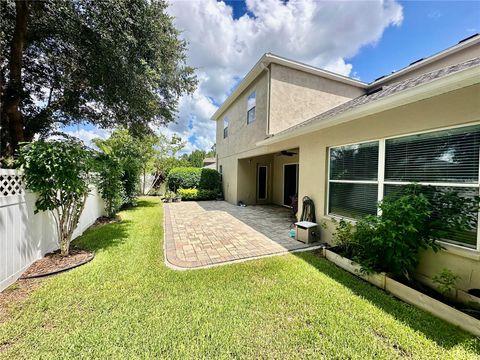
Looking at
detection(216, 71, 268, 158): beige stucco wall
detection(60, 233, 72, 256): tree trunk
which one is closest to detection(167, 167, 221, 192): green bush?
detection(216, 71, 268, 158): beige stucco wall

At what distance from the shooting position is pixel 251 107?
1091 cm

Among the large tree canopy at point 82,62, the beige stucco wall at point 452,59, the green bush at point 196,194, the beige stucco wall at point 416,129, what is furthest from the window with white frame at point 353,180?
the green bush at point 196,194

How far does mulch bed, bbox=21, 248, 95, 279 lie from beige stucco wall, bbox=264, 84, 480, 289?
6258 mm

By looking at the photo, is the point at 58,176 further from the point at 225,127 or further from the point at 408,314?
the point at 225,127

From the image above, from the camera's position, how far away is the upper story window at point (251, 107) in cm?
1055

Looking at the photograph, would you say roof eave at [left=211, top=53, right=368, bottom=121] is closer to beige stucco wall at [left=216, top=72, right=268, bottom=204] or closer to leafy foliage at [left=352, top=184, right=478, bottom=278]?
beige stucco wall at [left=216, top=72, right=268, bottom=204]

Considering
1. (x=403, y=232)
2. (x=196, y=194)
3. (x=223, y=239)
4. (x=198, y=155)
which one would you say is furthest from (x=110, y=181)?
(x=198, y=155)

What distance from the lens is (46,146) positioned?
4.12 m

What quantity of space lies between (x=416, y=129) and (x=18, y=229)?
7485 mm

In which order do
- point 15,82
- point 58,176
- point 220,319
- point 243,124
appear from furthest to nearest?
point 243,124 < point 15,82 < point 58,176 < point 220,319

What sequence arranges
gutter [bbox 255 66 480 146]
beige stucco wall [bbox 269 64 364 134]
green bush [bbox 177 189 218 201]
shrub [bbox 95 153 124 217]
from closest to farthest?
gutter [bbox 255 66 480 146] < shrub [bbox 95 153 124 217] < beige stucco wall [bbox 269 64 364 134] < green bush [bbox 177 189 218 201]

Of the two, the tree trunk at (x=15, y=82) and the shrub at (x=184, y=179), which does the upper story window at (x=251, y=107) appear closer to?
the shrub at (x=184, y=179)

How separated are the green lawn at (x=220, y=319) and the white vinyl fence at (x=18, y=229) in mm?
650

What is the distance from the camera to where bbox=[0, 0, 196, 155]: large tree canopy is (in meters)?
6.00
